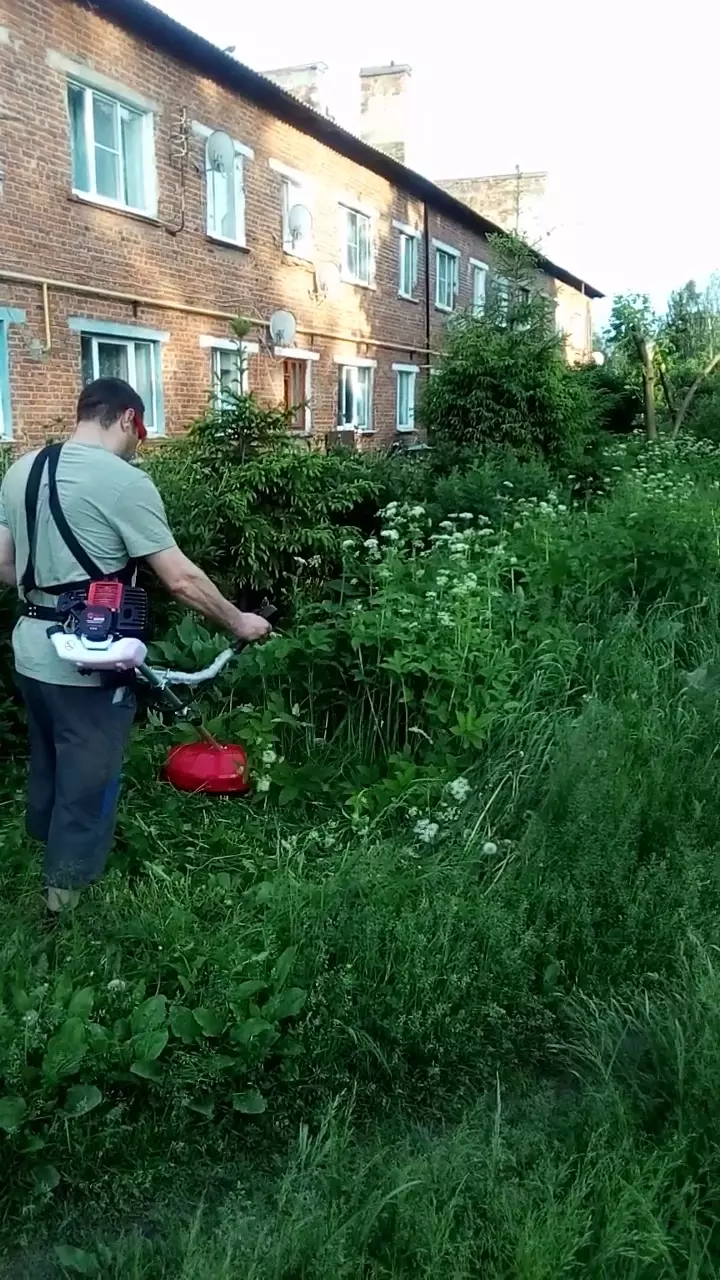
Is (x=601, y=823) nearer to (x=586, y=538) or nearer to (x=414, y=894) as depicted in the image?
(x=414, y=894)

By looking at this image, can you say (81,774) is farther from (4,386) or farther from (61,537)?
(4,386)

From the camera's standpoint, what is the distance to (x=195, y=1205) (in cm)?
232

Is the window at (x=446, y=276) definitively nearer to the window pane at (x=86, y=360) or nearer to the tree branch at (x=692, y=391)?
the tree branch at (x=692, y=391)

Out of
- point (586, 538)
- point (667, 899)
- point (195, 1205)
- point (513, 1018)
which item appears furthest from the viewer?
point (586, 538)

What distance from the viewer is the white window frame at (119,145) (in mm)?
11797

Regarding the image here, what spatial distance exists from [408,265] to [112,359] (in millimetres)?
11830

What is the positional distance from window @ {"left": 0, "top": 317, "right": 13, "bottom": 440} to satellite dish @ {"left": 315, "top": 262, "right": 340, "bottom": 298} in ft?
27.7

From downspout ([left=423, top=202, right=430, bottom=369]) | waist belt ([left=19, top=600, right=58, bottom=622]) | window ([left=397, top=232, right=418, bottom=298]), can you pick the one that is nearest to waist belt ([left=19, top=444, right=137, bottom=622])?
waist belt ([left=19, top=600, right=58, bottom=622])

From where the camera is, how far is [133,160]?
1309 centimetres

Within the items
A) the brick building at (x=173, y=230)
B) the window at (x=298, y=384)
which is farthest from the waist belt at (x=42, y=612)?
the window at (x=298, y=384)

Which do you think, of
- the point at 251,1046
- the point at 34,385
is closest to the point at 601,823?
the point at 251,1046

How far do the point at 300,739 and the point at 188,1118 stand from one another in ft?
7.09

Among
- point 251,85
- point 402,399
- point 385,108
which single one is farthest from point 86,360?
point 385,108

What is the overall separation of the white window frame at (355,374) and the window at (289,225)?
215cm
